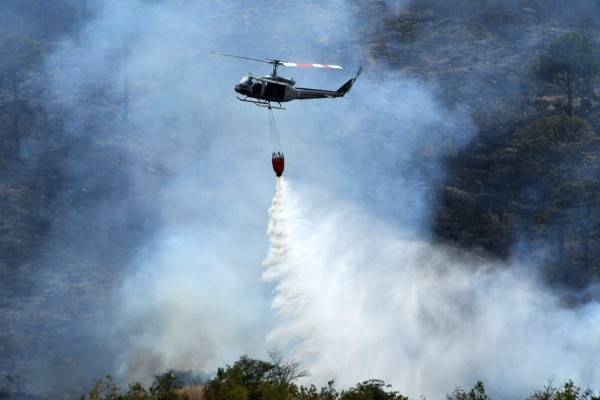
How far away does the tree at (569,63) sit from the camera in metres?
58.3

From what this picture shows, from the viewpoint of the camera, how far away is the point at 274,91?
1364 inches

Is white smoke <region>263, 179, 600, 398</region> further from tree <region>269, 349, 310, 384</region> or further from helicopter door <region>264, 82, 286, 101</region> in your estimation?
helicopter door <region>264, 82, 286, 101</region>

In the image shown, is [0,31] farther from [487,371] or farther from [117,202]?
[487,371]

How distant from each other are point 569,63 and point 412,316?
26.2 m

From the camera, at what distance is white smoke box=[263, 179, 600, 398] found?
4338 centimetres

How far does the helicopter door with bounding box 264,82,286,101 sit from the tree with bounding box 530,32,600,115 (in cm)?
3289

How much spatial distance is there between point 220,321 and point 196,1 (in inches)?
1745

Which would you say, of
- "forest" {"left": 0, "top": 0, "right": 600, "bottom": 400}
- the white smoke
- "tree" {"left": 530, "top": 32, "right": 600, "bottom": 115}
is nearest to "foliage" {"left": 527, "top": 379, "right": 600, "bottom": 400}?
"forest" {"left": 0, "top": 0, "right": 600, "bottom": 400}

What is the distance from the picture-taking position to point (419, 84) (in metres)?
67.9

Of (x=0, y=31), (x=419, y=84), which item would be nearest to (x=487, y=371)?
(x=419, y=84)

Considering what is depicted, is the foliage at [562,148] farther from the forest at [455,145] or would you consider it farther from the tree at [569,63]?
the tree at [569,63]

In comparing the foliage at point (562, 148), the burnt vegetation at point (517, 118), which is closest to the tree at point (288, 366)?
the burnt vegetation at point (517, 118)

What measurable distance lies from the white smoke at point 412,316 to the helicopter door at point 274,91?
13320 mm

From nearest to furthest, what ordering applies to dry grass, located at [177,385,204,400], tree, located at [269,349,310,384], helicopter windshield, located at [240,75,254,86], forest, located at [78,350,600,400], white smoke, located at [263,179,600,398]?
forest, located at [78,350,600,400]
helicopter windshield, located at [240,75,254,86]
dry grass, located at [177,385,204,400]
tree, located at [269,349,310,384]
white smoke, located at [263,179,600,398]
